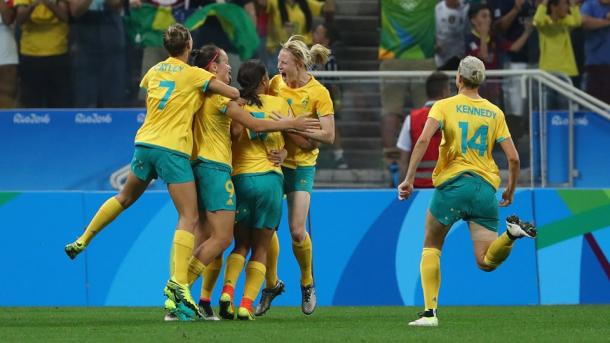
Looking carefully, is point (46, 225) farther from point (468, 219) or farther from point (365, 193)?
point (468, 219)

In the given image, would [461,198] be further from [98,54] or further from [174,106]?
[98,54]

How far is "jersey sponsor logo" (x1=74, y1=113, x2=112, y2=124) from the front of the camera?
18172 millimetres

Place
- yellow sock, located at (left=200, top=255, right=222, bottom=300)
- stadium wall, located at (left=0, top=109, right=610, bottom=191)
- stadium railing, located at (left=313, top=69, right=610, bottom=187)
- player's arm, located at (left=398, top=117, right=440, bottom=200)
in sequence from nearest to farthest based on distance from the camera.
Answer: player's arm, located at (left=398, top=117, right=440, bottom=200), yellow sock, located at (left=200, top=255, right=222, bottom=300), stadium railing, located at (left=313, top=69, right=610, bottom=187), stadium wall, located at (left=0, top=109, right=610, bottom=191)

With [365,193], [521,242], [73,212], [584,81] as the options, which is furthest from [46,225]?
[584,81]

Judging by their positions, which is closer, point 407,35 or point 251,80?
point 251,80

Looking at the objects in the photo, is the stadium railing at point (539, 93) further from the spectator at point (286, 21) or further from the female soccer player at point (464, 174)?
the female soccer player at point (464, 174)

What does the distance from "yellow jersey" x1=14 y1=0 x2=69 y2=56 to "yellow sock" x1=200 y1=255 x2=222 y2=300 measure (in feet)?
21.9

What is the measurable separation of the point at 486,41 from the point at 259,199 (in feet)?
25.1

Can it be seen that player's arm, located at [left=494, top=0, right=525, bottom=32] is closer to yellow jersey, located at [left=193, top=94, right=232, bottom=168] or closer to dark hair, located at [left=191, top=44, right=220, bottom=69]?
dark hair, located at [left=191, top=44, right=220, bottom=69]

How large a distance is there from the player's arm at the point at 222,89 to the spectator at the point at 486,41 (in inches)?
307

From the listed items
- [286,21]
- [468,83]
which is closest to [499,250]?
[468,83]

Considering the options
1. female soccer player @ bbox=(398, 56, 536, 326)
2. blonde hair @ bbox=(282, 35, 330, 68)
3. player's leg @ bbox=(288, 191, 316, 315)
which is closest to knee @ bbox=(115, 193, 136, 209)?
player's leg @ bbox=(288, 191, 316, 315)

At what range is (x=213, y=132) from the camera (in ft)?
39.4

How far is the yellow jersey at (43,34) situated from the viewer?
18594 mm
